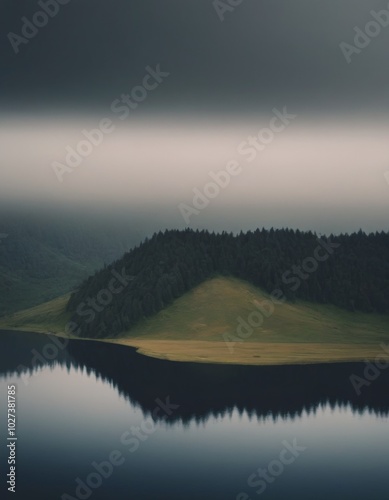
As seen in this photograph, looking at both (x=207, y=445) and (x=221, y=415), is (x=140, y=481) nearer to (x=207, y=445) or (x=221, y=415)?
(x=207, y=445)

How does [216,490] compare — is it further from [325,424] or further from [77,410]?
[77,410]

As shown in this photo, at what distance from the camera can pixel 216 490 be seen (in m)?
126

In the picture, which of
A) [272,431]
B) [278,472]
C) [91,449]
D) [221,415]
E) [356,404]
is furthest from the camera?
[356,404]

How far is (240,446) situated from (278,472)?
18.0m

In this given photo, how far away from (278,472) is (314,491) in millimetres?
11428

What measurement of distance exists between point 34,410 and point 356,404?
71341mm

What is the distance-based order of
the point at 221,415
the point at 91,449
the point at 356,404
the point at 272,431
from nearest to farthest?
the point at 91,449 < the point at 272,431 < the point at 221,415 < the point at 356,404

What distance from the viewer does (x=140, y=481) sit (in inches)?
5094

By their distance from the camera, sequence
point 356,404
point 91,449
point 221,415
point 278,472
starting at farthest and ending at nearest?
1. point 356,404
2. point 221,415
3. point 91,449
4. point 278,472

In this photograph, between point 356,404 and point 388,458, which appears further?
point 356,404

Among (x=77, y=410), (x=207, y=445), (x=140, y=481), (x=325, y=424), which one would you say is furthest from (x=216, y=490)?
(x=77, y=410)

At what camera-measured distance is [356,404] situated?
196250 millimetres

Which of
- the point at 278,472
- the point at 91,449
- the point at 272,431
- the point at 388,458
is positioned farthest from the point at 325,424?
the point at 91,449

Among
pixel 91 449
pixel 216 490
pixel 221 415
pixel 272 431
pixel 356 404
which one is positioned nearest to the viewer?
pixel 216 490
